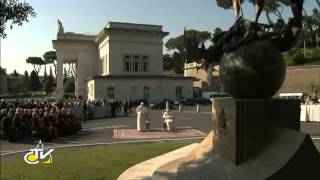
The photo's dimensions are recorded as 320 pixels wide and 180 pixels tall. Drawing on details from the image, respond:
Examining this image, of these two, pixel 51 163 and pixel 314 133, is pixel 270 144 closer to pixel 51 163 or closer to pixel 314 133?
pixel 51 163

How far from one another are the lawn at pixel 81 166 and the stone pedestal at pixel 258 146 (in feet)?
10.8

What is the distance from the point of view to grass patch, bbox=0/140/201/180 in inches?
486

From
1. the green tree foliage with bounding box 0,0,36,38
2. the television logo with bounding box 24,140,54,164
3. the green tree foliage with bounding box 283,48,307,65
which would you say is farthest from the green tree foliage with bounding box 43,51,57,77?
the green tree foliage with bounding box 0,0,36,38

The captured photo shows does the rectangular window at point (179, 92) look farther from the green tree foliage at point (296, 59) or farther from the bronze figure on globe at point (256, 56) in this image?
the bronze figure on globe at point (256, 56)

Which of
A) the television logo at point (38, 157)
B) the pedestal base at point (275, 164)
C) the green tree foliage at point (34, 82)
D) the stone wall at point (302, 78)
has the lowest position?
the television logo at point (38, 157)

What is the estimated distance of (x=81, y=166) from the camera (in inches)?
543

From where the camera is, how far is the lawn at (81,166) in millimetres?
12336

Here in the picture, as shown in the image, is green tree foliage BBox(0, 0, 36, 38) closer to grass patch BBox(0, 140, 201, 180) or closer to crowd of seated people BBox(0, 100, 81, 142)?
grass patch BBox(0, 140, 201, 180)

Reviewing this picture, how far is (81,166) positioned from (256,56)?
21.3 ft

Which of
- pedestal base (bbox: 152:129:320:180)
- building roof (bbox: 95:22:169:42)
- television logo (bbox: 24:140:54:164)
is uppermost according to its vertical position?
building roof (bbox: 95:22:169:42)

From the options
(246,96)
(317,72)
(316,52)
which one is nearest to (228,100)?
(246,96)

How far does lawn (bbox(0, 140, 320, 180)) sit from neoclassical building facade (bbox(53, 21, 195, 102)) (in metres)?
53.1

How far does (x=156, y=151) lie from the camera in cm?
1691

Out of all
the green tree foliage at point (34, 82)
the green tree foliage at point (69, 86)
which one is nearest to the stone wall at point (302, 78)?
the green tree foliage at point (69, 86)
